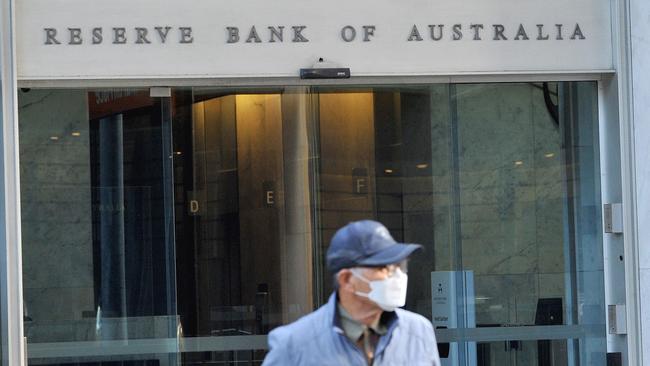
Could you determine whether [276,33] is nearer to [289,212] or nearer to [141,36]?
[141,36]

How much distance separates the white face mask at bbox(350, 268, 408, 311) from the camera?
159 inches

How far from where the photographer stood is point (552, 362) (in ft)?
31.8

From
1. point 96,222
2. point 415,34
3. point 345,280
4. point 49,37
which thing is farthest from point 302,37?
point 345,280

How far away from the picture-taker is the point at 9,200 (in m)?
8.74

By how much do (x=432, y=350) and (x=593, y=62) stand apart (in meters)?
5.56

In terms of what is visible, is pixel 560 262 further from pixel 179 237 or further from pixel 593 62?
pixel 179 237

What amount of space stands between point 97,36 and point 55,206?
134 centimetres

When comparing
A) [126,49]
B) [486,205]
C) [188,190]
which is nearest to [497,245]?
[486,205]

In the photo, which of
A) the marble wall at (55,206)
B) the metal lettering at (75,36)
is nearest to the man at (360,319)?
the metal lettering at (75,36)

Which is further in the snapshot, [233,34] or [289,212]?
[289,212]

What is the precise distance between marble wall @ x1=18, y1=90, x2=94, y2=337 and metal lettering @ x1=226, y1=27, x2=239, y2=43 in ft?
4.00

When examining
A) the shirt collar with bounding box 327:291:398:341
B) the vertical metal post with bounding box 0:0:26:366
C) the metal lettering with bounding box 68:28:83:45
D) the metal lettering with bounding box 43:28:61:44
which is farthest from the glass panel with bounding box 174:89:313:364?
the shirt collar with bounding box 327:291:398:341

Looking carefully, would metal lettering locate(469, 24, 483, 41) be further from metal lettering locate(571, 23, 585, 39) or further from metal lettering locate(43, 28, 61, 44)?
metal lettering locate(43, 28, 61, 44)

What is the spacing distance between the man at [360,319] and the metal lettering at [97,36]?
17.0ft
